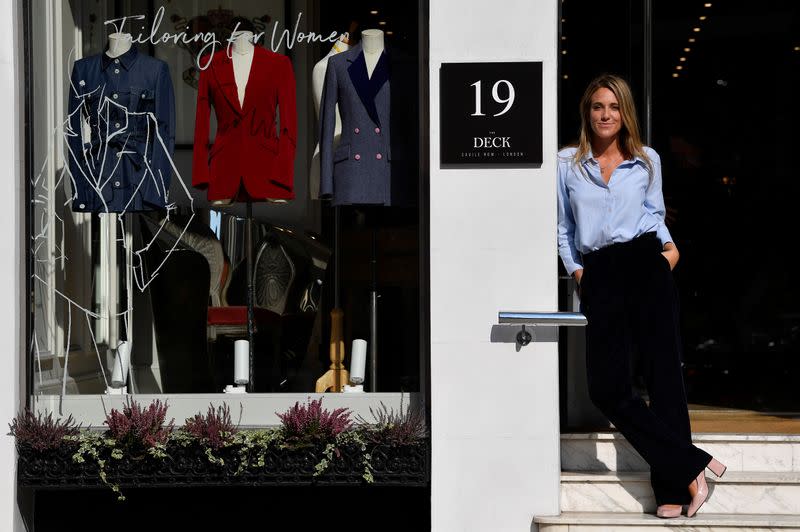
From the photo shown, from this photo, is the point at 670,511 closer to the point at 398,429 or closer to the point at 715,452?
the point at 715,452

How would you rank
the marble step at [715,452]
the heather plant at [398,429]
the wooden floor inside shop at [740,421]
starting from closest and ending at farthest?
the heather plant at [398,429] < the marble step at [715,452] < the wooden floor inside shop at [740,421]

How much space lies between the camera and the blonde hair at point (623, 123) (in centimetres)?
574

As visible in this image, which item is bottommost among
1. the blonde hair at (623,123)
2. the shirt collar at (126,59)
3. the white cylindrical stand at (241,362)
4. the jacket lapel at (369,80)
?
the white cylindrical stand at (241,362)

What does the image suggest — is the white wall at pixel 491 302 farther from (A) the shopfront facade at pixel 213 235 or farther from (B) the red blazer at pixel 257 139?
(B) the red blazer at pixel 257 139

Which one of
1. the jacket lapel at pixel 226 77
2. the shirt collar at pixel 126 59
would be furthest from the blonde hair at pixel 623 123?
the shirt collar at pixel 126 59

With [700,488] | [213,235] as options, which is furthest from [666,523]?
[213,235]

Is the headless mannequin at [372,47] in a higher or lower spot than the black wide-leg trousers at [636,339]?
higher

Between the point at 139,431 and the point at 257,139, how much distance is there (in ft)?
5.12

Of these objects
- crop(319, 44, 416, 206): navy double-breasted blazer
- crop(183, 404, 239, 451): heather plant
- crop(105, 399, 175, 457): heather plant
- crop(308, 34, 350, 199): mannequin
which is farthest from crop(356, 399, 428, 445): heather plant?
crop(308, 34, 350, 199): mannequin

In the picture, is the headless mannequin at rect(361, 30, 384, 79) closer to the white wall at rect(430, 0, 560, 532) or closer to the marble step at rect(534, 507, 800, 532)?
the white wall at rect(430, 0, 560, 532)

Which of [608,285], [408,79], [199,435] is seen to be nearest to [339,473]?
[199,435]

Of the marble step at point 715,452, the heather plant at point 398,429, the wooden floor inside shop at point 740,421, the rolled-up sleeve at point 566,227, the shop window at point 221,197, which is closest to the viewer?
the heather plant at point 398,429

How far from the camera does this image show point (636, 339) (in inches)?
223
